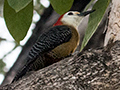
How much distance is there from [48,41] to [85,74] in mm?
1030

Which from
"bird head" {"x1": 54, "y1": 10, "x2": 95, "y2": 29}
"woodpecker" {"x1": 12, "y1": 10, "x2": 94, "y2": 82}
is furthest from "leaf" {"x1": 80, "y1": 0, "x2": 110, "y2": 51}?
"bird head" {"x1": 54, "y1": 10, "x2": 95, "y2": 29}

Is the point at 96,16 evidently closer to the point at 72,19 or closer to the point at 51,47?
the point at 51,47

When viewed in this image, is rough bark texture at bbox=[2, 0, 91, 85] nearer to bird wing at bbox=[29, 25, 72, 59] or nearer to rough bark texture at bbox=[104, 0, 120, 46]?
bird wing at bbox=[29, 25, 72, 59]

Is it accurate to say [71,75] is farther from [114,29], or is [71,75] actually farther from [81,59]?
[114,29]

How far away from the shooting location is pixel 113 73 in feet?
3.94

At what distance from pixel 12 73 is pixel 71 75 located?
3.66ft

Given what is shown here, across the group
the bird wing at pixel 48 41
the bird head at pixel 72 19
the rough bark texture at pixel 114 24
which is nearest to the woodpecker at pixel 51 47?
the bird wing at pixel 48 41

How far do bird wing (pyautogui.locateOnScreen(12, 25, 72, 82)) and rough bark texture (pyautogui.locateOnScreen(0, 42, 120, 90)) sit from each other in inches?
25.5

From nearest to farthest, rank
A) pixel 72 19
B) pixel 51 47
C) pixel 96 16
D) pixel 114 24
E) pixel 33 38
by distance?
1. pixel 96 16
2. pixel 114 24
3. pixel 51 47
4. pixel 33 38
5. pixel 72 19

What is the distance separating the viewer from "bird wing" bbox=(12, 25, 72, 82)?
6.83 ft

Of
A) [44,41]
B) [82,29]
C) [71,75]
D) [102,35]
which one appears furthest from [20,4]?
[82,29]

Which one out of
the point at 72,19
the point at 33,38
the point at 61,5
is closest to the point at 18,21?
the point at 61,5

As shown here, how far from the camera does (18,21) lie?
49.3 inches

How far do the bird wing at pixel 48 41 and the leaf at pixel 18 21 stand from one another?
29.5 inches
